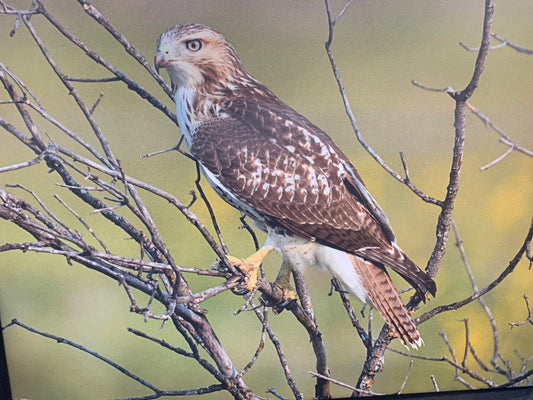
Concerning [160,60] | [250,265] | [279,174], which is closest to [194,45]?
[160,60]

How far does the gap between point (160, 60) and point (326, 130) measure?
65 centimetres

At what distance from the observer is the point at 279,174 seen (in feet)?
5.70

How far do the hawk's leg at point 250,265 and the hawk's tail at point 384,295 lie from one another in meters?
0.34

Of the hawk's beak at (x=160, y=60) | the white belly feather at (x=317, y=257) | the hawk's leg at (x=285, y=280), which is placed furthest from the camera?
the hawk's leg at (x=285, y=280)

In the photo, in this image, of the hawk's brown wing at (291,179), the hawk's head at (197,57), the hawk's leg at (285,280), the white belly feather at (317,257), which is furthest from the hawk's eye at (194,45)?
the hawk's leg at (285,280)

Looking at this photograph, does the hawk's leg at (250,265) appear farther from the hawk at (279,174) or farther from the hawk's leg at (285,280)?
the hawk's leg at (285,280)

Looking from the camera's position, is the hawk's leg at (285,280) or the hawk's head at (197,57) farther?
the hawk's leg at (285,280)

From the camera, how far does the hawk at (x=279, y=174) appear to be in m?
1.72

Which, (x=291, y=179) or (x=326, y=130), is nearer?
(x=291, y=179)

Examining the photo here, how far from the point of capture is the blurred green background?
1.84 m

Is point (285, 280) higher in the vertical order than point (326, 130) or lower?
lower

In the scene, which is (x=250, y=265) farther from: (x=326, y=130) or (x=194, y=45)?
(x=194, y=45)

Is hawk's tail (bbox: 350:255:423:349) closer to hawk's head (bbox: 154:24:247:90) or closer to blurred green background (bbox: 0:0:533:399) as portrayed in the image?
blurred green background (bbox: 0:0:533:399)

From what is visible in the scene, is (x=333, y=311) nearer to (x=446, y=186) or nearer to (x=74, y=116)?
Result: (x=446, y=186)
